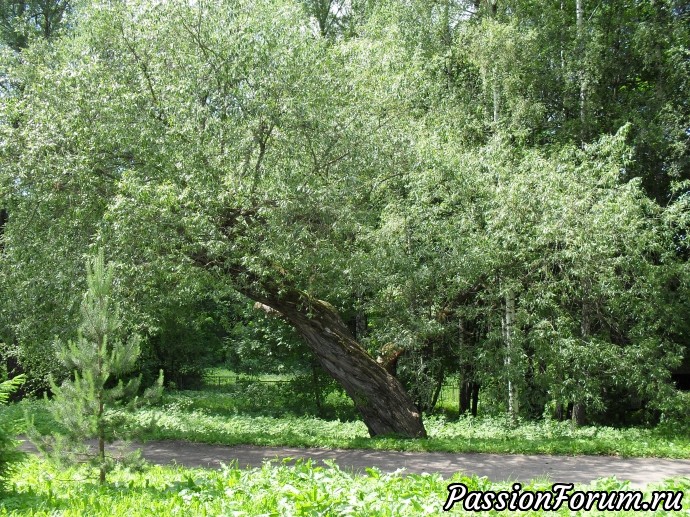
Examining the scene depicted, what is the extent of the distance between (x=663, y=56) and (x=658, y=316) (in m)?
6.52

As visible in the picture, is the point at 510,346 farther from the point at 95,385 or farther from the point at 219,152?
→ the point at 95,385

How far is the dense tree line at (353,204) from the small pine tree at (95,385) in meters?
2.94

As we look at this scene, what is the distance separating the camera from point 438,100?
53.4 ft

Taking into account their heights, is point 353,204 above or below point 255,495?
above

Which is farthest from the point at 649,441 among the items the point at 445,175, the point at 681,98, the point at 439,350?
the point at 681,98

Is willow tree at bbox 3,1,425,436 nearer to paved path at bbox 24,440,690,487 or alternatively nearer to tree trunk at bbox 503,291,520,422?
paved path at bbox 24,440,690,487

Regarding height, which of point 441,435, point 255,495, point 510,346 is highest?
point 510,346

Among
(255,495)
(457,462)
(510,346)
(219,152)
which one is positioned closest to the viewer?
(255,495)

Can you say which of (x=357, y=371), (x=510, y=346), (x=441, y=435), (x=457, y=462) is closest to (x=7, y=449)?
(x=457, y=462)

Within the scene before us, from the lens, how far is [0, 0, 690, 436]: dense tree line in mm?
9781

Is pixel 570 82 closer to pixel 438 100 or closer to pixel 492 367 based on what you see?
pixel 438 100

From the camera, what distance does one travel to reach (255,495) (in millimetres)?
5324

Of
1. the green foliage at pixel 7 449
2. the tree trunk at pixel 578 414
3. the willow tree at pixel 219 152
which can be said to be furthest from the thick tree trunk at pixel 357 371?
the green foliage at pixel 7 449

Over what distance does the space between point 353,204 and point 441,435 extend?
5.06 metres
